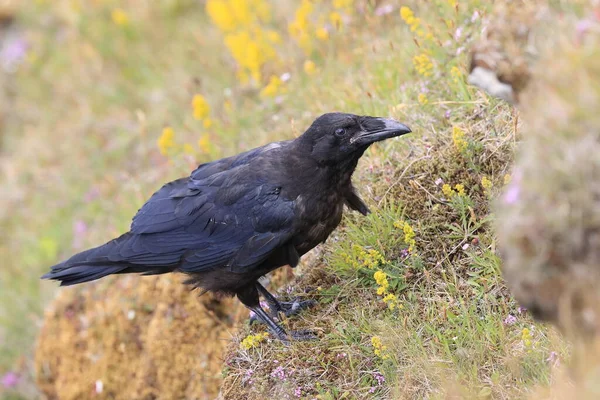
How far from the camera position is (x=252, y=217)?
4148 mm

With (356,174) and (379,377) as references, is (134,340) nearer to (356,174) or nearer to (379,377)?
(356,174)

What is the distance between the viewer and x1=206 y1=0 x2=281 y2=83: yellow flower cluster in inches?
256

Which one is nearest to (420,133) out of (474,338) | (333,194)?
(333,194)

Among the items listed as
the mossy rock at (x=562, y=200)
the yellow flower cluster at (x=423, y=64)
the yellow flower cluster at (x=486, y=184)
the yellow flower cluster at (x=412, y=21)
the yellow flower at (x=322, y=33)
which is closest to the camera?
the mossy rock at (x=562, y=200)

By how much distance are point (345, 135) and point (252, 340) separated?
1264mm

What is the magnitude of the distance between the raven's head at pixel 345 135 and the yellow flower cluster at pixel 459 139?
13.7 inches

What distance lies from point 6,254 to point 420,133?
5.68m

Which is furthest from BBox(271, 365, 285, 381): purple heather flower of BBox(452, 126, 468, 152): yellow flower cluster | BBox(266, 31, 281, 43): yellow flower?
BBox(266, 31, 281, 43): yellow flower

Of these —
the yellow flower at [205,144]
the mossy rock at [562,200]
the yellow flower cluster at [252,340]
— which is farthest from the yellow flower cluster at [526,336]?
the yellow flower at [205,144]

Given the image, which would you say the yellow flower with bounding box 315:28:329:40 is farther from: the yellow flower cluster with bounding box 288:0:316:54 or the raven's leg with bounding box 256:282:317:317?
the raven's leg with bounding box 256:282:317:317

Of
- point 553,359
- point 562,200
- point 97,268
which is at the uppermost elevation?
point 97,268

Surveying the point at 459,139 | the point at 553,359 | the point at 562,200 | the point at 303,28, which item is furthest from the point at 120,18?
the point at 562,200

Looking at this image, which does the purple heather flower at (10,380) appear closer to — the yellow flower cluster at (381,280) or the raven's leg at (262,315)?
the raven's leg at (262,315)

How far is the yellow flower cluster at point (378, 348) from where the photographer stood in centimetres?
347
